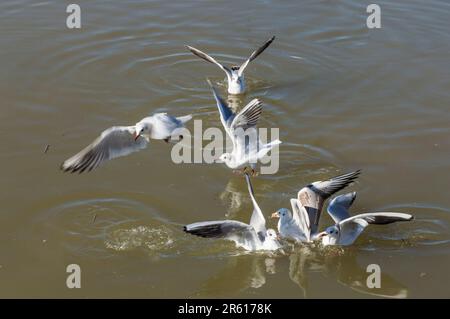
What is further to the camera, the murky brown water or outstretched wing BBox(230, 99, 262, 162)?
outstretched wing BBox(230, 99, 262, 162)

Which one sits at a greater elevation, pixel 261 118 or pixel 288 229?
pixel 261 118

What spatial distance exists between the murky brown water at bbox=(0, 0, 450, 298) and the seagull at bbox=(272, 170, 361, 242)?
209mm

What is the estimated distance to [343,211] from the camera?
324 inches

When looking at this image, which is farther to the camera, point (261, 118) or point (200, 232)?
point (261, 118)

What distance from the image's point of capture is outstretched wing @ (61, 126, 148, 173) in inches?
328

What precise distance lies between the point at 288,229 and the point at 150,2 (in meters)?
7.37

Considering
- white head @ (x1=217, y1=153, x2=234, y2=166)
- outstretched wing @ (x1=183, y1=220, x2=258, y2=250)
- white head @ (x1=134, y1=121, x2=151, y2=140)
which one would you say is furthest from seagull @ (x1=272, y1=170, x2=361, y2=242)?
white head @ (x1=134, y1=121, x2=151, y2=140)

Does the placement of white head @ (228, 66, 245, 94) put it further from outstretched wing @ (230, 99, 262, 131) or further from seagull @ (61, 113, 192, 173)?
seagull @ (61, 113, 192, 173)

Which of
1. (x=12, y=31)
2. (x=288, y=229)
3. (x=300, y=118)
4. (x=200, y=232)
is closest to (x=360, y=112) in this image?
(x=300, y=118)

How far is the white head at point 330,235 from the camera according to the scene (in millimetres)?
7828

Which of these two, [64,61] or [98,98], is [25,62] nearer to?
[64,61]

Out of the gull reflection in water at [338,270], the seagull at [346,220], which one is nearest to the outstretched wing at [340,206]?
the seagull at [346,220]

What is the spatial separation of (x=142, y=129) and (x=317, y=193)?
2.23 m

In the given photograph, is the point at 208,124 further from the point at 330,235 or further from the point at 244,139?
the point at 330,235
